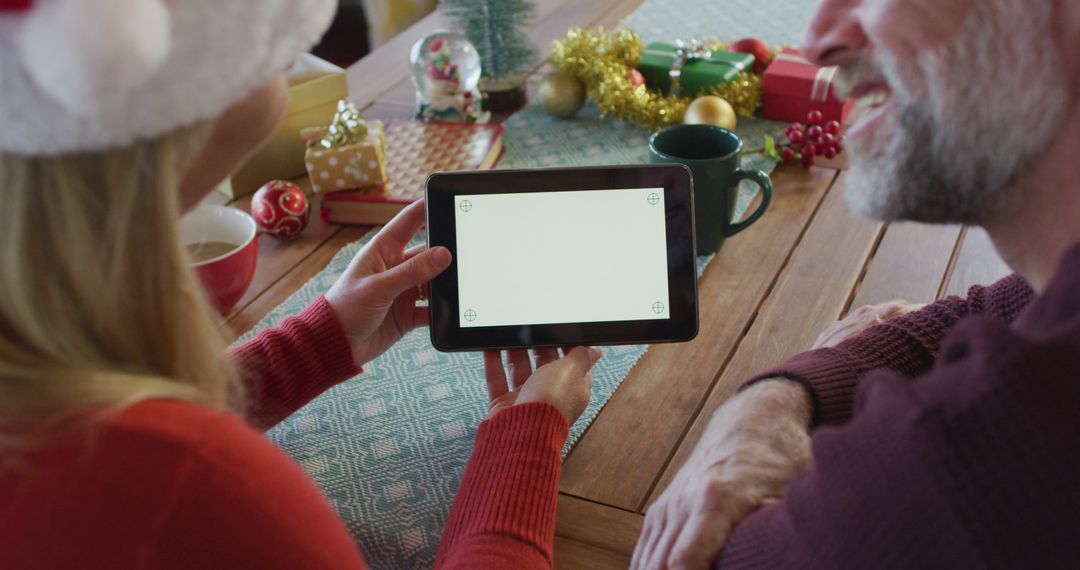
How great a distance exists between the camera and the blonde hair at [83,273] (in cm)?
46

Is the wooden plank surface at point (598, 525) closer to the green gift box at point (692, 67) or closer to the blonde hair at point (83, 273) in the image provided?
the blonde hair at point (83, 273)

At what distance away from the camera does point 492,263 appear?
876 mm

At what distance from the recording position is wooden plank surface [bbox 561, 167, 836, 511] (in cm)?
83

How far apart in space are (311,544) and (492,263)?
15.7 inches

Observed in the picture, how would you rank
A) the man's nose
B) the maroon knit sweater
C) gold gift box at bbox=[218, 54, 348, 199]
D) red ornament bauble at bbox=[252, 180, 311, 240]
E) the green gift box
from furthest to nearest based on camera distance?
1. the green gift box
2. gold gift box at bbox=[218, 54, 348, 199]
3. red ornament bauble at bbox=[252, 180, 311, 240]
4. the man's nose
5. the maroon knit sweater

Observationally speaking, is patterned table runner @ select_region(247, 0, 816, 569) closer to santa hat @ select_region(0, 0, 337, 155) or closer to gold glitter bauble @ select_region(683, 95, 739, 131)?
gold glitter bauble @ select_region(683, 95, 739, 131)

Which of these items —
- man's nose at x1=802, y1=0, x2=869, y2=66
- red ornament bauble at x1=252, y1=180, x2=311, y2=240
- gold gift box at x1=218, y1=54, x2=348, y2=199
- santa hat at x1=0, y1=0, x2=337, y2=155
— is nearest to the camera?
santa hat at x1=0, y1=0, x2=337, y2=155

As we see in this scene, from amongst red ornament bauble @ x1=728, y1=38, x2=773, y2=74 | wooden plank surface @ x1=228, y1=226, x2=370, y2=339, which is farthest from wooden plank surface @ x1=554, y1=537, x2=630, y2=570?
red ornament bauble @ x1=728, y1=38, x2=773, y2=74

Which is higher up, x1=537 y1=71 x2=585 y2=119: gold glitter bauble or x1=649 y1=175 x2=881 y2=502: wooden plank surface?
x1=537 y1=71 x2=585 y2=119: gold glitter bauble

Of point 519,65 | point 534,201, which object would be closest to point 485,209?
point 534,201

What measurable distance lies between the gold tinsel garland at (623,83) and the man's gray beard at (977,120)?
687 millimetres

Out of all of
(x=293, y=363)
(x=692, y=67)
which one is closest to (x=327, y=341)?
(x=293, y=363)

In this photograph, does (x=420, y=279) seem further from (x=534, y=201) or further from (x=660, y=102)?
(x=660, y=102)

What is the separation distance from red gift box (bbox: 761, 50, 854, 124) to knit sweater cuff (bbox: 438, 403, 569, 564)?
0.78m
